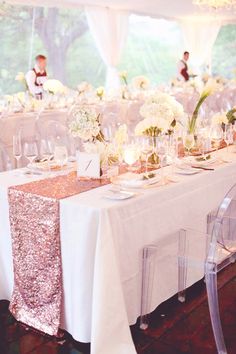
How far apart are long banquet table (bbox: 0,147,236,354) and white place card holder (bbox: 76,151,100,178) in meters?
0.17

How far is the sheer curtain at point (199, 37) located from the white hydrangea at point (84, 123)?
1094cm

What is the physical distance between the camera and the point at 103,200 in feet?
7.89

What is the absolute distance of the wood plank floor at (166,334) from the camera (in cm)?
248

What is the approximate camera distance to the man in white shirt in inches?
266

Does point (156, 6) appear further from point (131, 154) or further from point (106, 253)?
point (106, 253)

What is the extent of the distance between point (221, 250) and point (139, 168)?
0.79 metres

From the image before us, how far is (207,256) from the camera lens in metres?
2.45

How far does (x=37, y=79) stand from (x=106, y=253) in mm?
5001

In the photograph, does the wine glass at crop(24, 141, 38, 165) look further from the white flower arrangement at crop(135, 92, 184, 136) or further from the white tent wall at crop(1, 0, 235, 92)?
the white tent wall at crop(1, 0, 235, 92)

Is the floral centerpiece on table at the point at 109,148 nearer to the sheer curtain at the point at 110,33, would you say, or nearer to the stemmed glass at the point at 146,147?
the stemmed glass at the point at 146,147

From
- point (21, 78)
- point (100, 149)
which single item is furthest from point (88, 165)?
point (21, 78)

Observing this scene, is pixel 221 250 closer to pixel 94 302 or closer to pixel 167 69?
pixel 94 302

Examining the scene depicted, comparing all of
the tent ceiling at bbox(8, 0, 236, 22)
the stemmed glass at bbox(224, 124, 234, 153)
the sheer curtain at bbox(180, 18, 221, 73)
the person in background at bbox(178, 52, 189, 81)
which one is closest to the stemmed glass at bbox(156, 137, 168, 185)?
the stemmed glass at bbox(224, 124, 234, 153)

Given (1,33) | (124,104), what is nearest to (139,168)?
(124,104)
